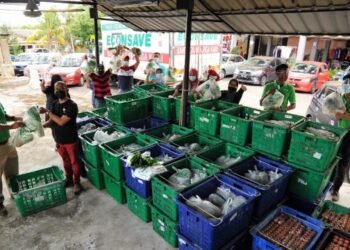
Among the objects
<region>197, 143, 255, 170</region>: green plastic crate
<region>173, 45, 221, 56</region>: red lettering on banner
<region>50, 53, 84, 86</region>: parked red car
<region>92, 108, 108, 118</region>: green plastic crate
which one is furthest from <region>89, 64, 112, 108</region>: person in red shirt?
<region>50, 53, 84, 86</region>: parked red car

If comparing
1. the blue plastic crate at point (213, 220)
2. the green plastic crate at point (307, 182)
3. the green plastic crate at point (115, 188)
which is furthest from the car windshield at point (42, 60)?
the green plastic crate at point (307, 182)

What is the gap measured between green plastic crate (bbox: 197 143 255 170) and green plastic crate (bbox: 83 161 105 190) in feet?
6.19

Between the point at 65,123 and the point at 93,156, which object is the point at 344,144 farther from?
the point at 65,123

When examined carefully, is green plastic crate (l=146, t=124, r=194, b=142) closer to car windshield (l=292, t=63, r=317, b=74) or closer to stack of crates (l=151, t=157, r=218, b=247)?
stack of crates (l=151, t=157, r=218, b=247)

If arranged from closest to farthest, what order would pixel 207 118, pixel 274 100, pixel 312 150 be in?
1. pixel 312 150
2. pixel 274 100
3. pixel 207 118

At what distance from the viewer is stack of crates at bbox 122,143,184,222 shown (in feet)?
12.3

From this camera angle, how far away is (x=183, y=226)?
307cm

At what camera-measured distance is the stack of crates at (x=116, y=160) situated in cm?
411

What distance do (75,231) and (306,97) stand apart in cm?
1217

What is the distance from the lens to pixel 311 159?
3496mm

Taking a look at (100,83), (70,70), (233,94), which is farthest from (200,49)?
(70,70)

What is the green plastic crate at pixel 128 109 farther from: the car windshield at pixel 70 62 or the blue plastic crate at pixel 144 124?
the car windshield at pixel 70 62

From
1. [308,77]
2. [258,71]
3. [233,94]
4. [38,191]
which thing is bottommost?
[38,191]

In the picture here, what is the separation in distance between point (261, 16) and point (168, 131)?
2.73 m
